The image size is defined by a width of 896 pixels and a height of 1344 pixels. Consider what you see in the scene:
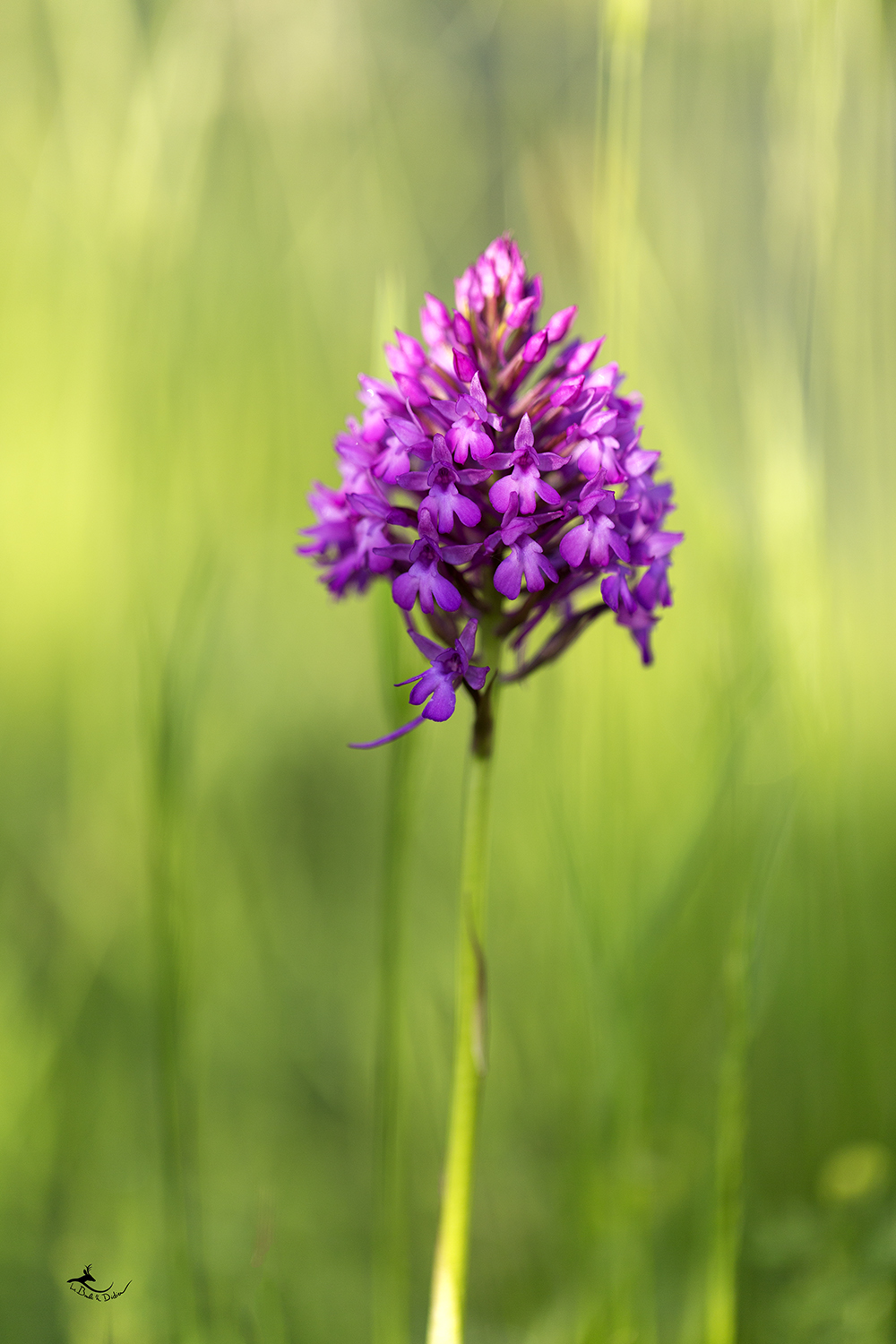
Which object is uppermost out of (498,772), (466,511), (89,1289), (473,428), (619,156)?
(619,156)

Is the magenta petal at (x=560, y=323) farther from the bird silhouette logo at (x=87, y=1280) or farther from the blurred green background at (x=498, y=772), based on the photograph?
the bird silhouette logo at (x=87, y=1280)

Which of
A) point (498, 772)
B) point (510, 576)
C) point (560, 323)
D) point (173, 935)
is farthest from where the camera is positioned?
point (498, 772)

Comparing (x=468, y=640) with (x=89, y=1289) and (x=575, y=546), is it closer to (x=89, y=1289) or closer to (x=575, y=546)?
(x=575, y=546)

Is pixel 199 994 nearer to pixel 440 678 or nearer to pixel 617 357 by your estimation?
pixel 440 678

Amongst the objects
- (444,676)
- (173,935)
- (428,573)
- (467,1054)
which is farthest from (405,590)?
(173,935)

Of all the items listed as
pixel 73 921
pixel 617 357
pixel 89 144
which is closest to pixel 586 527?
pixel 617 357

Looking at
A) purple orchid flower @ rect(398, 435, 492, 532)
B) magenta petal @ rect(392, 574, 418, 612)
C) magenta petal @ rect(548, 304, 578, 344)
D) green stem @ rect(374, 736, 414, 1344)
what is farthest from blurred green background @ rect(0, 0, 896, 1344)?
magenta petal @ rect(392, 574, 418, 612)
